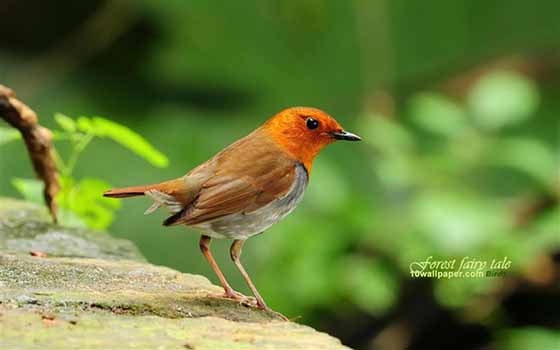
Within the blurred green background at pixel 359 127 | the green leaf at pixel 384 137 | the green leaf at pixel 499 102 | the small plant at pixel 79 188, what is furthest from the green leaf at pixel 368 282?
the small plant at pixel 79 188

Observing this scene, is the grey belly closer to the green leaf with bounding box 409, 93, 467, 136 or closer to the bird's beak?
the bird's beak

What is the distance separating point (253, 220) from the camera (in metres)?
2.92

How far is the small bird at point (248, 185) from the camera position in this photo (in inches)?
111

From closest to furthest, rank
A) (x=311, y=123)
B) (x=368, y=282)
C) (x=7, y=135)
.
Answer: (x=311, y=123) < (x=7, y=135) < (x=368, y=282)

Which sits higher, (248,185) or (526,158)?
(526,158)

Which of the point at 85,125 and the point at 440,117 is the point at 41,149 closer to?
the point at 85,125

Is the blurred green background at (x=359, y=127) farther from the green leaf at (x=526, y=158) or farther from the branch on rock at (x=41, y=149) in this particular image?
the branch on rock at (x=41, y=149)

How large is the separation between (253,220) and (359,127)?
8.50 feet

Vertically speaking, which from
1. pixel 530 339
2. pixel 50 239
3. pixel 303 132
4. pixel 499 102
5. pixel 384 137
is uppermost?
pixel 499 102

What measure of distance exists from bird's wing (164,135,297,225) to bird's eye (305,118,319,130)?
0.44 ft

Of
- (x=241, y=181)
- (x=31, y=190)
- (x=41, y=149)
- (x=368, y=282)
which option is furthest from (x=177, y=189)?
(x=368, y=282)

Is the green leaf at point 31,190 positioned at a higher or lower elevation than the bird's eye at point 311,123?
lower

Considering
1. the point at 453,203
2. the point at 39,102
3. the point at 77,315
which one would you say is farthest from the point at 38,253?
the point at 39,102

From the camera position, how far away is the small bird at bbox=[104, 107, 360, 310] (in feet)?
9.21
